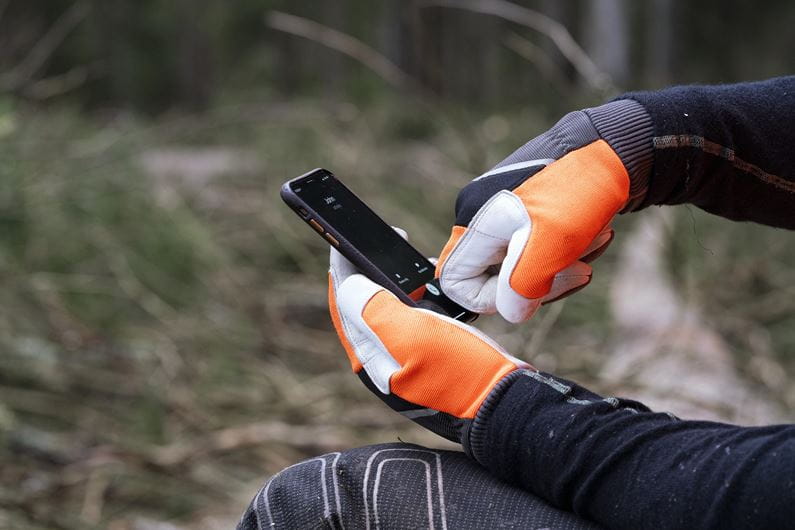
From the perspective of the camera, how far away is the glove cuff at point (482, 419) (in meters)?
1.08

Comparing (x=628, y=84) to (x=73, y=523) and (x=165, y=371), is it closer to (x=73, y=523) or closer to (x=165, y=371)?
(x=165, y=371)

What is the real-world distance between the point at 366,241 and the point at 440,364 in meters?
0.25

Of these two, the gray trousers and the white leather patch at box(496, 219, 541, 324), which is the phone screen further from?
the gray trousers

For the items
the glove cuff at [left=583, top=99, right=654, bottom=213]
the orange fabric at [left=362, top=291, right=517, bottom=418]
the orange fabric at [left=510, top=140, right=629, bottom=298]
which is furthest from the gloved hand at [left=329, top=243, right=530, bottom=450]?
the glove cuff at [left=583, top=99, right=654, bottom=213]

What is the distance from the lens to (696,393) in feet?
8.17

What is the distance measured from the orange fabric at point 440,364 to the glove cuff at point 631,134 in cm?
31

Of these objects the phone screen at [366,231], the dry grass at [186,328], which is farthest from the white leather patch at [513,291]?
the dry grass at [186,328]

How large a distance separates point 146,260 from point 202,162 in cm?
388

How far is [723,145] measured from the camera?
1224 millimetres

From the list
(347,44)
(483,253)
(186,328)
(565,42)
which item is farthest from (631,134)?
(186,328)

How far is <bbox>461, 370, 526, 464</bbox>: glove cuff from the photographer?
Result: 1.08m

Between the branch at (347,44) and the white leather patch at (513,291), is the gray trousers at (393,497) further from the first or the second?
the branch at (347,44)

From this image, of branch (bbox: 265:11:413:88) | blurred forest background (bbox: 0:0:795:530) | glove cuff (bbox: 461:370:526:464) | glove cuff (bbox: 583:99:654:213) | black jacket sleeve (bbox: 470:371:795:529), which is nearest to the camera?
black jacket sleeve (bbox: 470:371:795:529)

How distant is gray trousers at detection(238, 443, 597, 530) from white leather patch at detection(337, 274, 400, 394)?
0.10m
